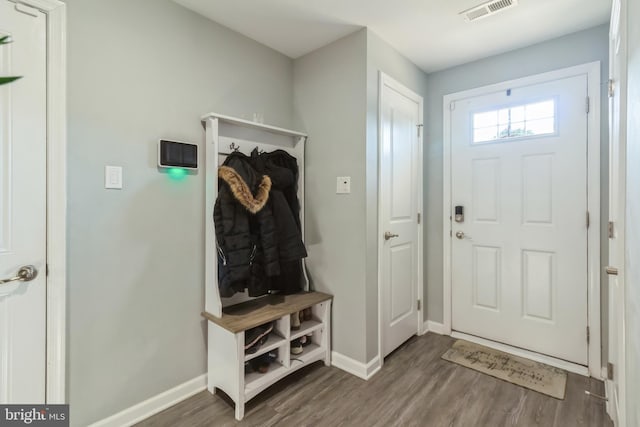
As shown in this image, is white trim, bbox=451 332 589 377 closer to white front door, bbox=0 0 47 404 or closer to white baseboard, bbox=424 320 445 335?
white baseboard, bbox=424 320 445 335

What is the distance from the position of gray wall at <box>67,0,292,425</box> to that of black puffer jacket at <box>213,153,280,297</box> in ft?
0.80

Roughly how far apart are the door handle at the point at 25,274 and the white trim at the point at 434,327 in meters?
2.86

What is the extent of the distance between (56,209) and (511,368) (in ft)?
9.78

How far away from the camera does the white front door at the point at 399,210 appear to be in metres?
2.34

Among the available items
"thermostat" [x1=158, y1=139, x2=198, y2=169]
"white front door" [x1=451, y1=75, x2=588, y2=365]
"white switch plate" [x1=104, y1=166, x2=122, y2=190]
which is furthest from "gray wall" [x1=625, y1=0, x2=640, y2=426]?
"white switch plate" [x1=104, y1=166, x2=122, y2=190]

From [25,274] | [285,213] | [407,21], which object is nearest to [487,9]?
[407,21]

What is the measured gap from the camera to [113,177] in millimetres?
1609

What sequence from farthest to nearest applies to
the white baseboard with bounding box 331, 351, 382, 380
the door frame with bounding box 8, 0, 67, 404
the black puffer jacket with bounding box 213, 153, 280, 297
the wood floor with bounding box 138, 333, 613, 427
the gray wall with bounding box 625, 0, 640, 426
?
1. the white baseboard with bounding box 331, 351, 382, 380
2. the black puffer jacket with bounding box 213, 153, 280, 297
3. the wood floor with bounding box 138, 333, 613, 427
4. the door frame with bounding box 8, 0, 67, 404
5. the gray wall with bounding box 625, 0, 640, 426

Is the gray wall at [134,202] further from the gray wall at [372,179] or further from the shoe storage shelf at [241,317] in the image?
the gray wall at [372,179]

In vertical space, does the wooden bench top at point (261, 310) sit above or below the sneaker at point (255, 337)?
above

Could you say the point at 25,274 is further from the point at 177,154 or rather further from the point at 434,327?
the point at 434,327

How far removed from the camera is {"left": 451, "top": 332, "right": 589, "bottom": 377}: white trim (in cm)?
216

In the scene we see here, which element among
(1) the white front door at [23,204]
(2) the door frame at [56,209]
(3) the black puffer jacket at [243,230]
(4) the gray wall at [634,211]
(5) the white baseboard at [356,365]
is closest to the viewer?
(4) the gray wall at [634,211]

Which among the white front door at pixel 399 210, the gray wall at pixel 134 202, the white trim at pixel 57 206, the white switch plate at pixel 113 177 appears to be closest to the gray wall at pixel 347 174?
the white front door at pixel 399 210
